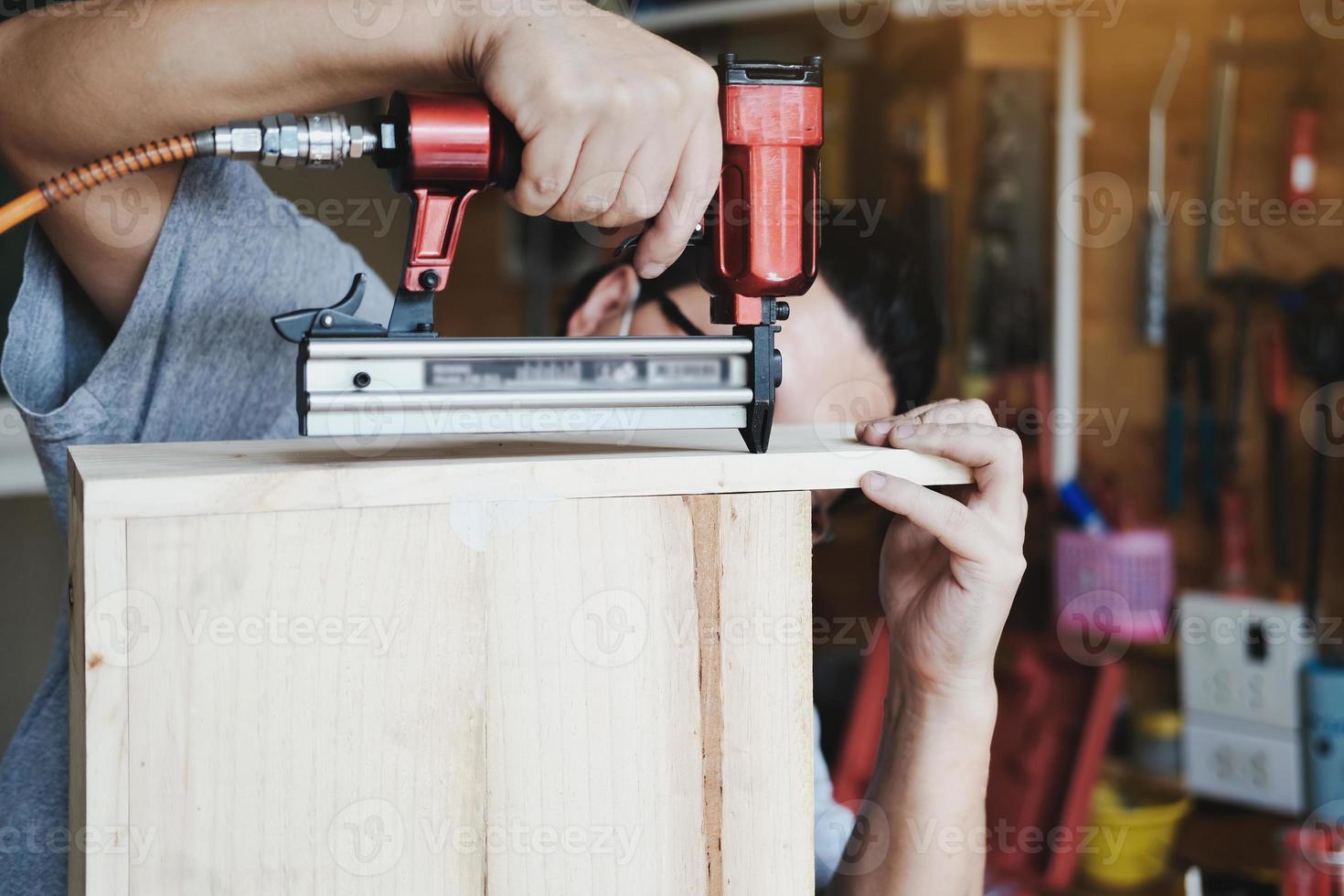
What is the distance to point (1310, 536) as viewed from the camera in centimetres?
197

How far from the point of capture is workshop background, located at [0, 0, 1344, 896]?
1.96 meters

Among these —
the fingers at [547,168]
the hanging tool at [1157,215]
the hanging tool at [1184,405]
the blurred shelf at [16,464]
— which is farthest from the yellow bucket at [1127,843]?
the blurred shelf at [16,464]

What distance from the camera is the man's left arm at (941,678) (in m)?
0.85

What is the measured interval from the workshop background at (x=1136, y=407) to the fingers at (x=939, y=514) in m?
1.22

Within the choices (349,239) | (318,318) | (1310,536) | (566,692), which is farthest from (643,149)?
(349,239)

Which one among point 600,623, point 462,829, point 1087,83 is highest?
point 1087,83

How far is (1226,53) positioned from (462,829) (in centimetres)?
197

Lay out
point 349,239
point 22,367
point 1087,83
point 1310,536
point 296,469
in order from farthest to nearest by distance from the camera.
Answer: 1. point 349,239
2. point 1087,83
3. point 1310,536
4. point 22,367
5. point 296,469

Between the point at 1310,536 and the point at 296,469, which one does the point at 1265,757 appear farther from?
the point at 296,469
